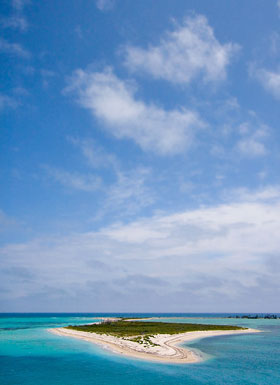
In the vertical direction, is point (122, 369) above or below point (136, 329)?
above

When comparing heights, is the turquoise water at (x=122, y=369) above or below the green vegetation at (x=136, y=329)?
above

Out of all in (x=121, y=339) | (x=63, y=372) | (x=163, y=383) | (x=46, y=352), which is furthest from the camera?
(x=121, y=339)

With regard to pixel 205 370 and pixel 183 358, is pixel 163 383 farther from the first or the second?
pixel 183 358

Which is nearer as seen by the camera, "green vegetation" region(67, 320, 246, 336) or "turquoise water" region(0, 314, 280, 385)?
"turquoise water" region(0, 314, 280, 385)

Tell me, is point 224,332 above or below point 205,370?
below

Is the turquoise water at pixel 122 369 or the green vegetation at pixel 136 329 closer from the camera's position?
the turquoise water at pixel 122 369

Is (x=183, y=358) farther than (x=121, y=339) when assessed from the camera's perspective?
No

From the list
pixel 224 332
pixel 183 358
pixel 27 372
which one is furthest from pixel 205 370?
pixel 224 332

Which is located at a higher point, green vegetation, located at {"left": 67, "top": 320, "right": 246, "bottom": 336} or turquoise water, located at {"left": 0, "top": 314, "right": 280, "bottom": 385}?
turquoise water, located at {"left": 0, "top": 314, "right": 280, "bottom": 385}

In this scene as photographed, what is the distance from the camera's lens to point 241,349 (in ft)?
178

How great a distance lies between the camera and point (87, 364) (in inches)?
1587

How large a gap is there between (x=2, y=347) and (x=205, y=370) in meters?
40.1

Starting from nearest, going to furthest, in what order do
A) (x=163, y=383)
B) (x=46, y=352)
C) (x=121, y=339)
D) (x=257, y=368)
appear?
(x=163, y=383), (x=257, y=368), (x=46, y=352), (x=121, y=339)

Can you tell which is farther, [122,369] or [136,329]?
[136,329]
